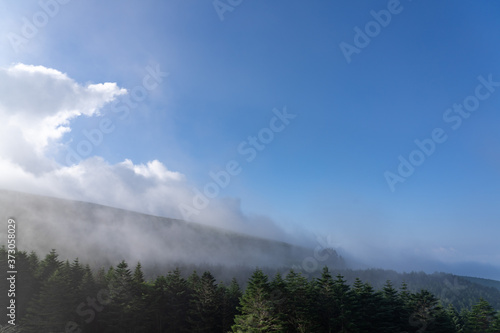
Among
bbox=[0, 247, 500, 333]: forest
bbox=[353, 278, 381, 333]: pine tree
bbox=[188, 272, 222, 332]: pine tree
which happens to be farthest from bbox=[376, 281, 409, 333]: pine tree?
bbox=[188, 272, 222, 332]: pine tree

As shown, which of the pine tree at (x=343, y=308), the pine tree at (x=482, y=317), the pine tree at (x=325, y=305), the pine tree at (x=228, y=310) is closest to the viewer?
the pine tree at (x=343, y=308)

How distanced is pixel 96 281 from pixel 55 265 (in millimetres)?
9705

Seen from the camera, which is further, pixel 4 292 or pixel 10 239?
pixel 4 292

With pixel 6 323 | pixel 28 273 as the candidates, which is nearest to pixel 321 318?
pixel 6 323

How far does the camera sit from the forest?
50562 millimetres

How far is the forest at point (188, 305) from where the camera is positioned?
50562 mm

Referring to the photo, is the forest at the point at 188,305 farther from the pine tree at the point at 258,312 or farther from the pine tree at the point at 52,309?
the pine tree at the point at 258,312

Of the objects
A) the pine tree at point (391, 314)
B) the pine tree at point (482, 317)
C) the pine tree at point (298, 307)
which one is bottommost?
the pine tree at point (482, 317)

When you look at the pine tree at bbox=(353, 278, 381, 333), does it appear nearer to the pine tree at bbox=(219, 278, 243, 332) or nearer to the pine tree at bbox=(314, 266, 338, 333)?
the pine tree at bbox=(314, 266, 338, 333)

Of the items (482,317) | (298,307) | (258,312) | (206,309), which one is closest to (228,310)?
(206,309)

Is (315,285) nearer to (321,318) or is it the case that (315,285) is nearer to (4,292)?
(321,318)

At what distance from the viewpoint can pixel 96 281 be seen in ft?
208

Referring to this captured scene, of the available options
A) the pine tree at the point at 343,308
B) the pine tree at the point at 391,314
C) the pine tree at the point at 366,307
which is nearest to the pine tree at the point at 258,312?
the pine tree at the point at 343,308

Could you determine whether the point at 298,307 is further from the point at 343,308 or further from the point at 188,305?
the point at 188,305
